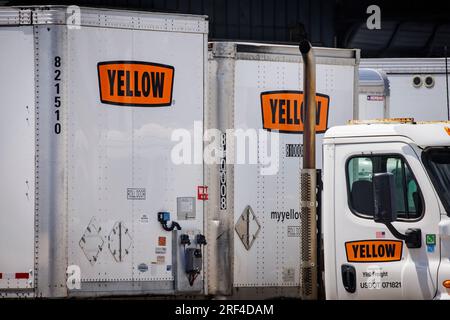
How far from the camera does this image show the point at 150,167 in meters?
10.3

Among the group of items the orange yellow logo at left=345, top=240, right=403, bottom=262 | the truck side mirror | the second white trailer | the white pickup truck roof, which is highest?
the second white trailer

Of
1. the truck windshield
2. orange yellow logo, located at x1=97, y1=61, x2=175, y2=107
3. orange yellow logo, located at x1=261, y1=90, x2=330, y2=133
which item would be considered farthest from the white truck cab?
orange yellow logo, located at x1=97, y1=61, x2=175, y2=107

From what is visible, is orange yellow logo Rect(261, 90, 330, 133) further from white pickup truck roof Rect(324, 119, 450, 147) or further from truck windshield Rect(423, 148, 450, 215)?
truck windshield Rect(423, 148, 450, 215)

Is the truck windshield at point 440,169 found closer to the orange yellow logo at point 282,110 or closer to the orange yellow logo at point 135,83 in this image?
the orange yellow logo at point 282,110

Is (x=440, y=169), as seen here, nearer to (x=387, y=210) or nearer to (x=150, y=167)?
(x=387, y=210)

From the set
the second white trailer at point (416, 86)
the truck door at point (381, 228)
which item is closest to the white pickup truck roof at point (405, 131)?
the truck door at point (381, 228)

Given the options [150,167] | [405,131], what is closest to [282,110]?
[150,167]

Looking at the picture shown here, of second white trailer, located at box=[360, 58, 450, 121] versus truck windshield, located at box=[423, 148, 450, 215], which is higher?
second white trailer, located at box=[360, 58, 450, 121]

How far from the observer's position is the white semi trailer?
9789 millimetres

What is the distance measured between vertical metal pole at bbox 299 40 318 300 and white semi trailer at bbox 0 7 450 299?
72 millimetres

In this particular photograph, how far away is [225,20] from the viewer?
41.7ft

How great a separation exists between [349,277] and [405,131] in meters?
1.54
